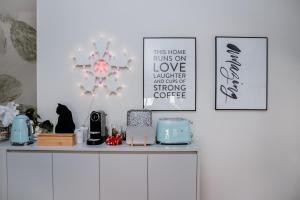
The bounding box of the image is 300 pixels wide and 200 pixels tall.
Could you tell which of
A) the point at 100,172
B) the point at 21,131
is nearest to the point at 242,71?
the point at 100,172

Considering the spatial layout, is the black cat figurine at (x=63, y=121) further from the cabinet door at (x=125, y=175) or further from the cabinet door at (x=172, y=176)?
the cabinet door at (x=172, y=176)

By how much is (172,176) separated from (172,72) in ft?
3.18

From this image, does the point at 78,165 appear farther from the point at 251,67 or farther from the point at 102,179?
the point at 251,67

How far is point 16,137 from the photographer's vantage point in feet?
7.23

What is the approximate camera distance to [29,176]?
7.17ft

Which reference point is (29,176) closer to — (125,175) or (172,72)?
(125,175)

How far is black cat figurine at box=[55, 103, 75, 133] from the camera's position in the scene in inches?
92.5

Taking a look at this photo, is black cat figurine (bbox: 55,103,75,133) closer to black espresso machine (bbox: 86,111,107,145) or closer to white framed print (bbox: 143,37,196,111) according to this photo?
black espresso machine (bbox: 86,111,107,145)

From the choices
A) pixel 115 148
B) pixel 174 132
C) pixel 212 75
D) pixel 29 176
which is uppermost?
pixel 212 75

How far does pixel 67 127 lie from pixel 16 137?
1.38 ft

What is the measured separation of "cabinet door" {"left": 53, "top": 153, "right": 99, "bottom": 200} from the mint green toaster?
58cm

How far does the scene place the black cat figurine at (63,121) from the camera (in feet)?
7.71

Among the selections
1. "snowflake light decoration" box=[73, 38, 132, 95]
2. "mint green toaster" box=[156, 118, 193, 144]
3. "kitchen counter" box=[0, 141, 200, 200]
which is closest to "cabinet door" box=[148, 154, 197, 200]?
"kitchen counter" box=[0, 141, 200, 200]

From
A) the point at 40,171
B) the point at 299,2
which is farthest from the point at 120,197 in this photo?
the point at 299,2
